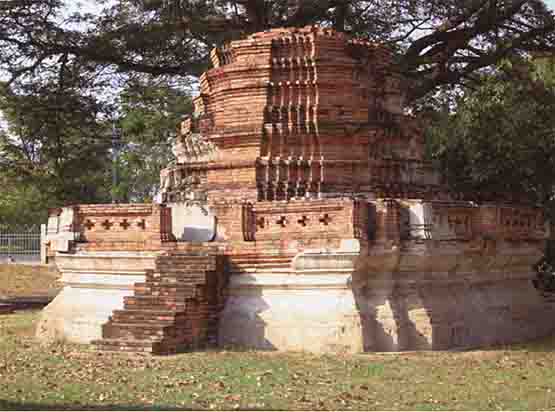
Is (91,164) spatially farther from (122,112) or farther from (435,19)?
(435,19)

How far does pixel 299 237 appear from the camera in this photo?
12.5 meters

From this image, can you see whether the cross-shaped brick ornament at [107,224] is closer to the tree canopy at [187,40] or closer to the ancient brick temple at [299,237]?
the ancient brick temple at [299,237]

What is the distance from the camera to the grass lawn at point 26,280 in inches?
1128

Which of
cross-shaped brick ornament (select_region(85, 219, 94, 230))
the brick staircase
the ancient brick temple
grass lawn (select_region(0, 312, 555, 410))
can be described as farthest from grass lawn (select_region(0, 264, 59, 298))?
grass lawn (select_region(0, 312, 555, 410))

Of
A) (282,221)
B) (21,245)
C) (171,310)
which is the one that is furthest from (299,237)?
(21,245)

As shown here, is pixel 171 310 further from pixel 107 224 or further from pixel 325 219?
pixel 325 219

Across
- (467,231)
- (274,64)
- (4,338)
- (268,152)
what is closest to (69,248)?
(4,338)

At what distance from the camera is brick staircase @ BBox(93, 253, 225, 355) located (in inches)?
471

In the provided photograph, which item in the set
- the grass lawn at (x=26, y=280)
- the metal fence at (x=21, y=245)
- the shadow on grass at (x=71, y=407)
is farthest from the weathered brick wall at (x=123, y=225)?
the metal fence at (x=21, y=245)

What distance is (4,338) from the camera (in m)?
14.5

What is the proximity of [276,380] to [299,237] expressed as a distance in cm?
283

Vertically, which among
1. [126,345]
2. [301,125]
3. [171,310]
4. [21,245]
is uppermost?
[301,125]

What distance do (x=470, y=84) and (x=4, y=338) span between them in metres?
15.0

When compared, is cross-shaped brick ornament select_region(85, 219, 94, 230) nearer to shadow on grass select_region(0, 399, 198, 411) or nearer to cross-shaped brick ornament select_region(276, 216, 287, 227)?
cross-shaped brick ornament select_region(276, 216, 287, 227)
